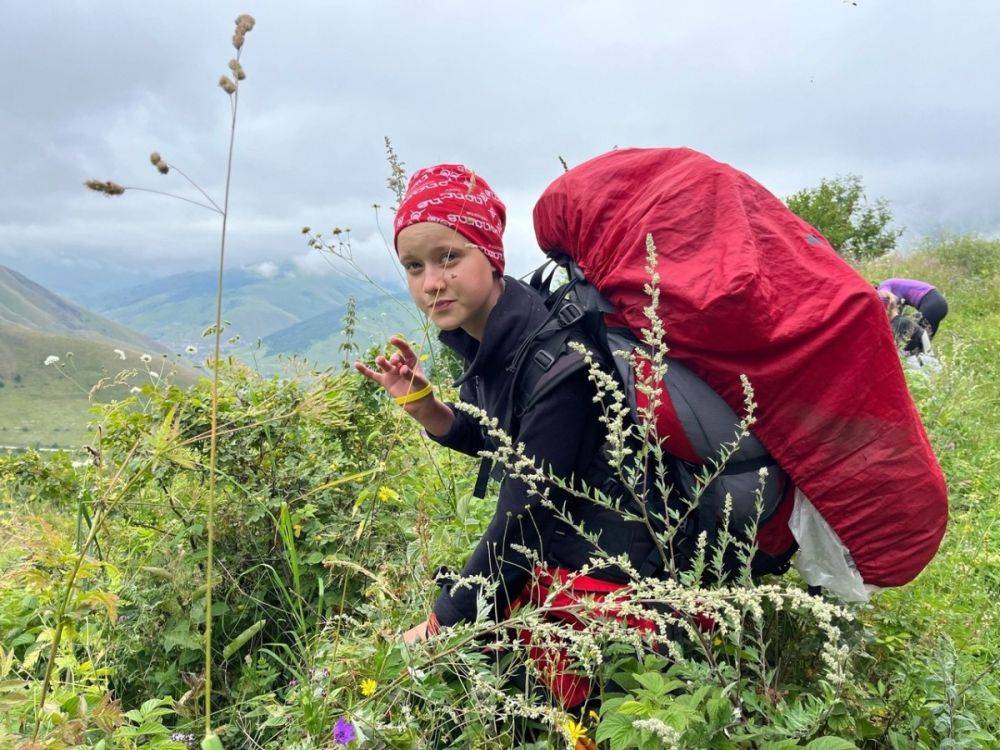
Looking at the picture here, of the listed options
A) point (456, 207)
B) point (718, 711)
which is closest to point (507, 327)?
point (456, 207)

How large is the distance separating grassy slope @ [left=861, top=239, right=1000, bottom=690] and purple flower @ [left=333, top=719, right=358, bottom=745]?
163 centimetres

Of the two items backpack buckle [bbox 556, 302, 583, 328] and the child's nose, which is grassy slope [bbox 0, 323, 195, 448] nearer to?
the child's nose

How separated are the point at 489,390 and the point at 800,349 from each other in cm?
107

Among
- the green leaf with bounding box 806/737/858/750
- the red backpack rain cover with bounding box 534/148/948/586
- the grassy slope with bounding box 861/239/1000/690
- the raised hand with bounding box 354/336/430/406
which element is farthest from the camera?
the raised hand with bounding box 354/336/430/406

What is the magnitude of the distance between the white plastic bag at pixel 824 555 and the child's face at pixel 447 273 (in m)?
1.23

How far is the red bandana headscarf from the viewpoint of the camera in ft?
7.61

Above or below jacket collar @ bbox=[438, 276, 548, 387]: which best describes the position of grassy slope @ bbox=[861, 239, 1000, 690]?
below

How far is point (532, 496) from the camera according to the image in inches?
79.4

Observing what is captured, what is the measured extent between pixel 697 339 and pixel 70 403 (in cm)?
16747

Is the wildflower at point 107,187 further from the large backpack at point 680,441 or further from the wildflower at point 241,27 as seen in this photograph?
the large backpack at point 680,441

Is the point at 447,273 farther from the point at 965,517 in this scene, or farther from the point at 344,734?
the point at 965,517

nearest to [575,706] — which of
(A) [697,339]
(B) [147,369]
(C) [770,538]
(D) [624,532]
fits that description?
(D) [624,532]

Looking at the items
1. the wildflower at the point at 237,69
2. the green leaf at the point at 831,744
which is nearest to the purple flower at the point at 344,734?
the green leaf at the point at 831,744

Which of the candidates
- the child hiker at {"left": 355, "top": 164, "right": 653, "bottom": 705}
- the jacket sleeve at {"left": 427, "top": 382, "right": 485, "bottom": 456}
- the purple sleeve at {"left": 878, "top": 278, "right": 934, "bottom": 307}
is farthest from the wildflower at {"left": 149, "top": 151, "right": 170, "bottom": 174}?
the purple sleeve at {"left": 878, "top": 278, "right": 934, "bottom": 307}
